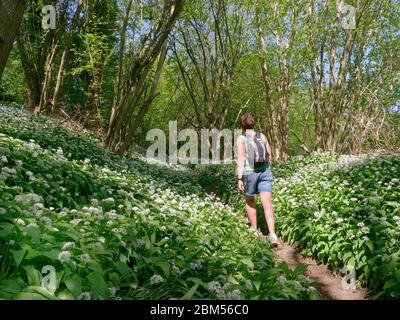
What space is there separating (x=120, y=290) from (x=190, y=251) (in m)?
1.11

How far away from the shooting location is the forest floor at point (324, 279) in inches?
168

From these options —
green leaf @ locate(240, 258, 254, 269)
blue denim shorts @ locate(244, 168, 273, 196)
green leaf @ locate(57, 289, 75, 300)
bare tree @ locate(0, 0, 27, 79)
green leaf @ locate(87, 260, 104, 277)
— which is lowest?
green leaf @ locate(240, 258, 254, 269)

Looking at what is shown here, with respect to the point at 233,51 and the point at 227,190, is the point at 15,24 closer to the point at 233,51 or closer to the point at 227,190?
the point at 227,190

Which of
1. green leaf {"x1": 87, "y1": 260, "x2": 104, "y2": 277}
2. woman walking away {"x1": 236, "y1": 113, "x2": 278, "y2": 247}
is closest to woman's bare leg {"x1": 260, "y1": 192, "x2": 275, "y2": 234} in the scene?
woman walking away {"x1": 236, "y1": 113, "x2": 278, "y2": 247}

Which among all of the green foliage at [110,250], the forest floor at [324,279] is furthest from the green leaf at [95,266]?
the forest floor at [324,279]

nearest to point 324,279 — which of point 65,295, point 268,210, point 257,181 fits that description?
point 268,210

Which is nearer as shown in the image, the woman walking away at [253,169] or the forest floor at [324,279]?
the forest floor at [324,279]

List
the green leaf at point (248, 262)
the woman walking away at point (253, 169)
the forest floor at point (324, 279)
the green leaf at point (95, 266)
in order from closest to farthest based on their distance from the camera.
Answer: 1. the green leaf at point (95, 266)
2. the green leaf at point (248, 262)
3. the forest floor at point (324, 279)
4. the woman walking away at point (253, 169)

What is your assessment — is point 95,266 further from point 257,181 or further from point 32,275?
point 257,181

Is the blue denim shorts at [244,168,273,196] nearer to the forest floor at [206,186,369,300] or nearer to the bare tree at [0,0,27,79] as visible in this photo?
the forest floor at [206,186,369,300]

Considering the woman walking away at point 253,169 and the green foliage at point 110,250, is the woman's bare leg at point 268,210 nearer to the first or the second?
the woman walking away at point 253,169

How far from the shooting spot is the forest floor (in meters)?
4.27

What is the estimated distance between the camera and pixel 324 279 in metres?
4.85
